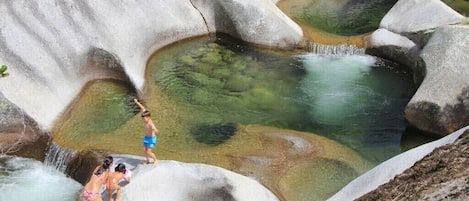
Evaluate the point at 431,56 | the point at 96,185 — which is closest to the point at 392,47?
the point at 431,56

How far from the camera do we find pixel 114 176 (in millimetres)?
11742

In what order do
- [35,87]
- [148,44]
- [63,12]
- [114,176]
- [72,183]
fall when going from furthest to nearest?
1. [148,44]
2. [63,12]
3. [35,87]
4. [72,183]
5. [114,176]

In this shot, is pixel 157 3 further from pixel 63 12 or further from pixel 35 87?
pixel 35 87

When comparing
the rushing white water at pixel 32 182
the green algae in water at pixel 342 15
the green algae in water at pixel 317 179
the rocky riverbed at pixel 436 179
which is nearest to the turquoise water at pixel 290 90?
the green algae in water at pixel 317 179

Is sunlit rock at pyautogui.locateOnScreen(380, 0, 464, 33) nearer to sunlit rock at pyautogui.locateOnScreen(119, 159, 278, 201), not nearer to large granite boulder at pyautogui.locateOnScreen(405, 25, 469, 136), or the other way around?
large granite boulder at pyautogui.locateOnScreen(405, 25, 469, 136)

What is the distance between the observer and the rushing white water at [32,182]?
14086 mm

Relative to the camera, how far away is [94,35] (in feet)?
61.8

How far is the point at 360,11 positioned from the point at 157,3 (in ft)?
29.5

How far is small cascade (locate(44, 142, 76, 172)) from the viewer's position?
49.6 ft

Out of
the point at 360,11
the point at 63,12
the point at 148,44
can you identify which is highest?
the point at 63,12

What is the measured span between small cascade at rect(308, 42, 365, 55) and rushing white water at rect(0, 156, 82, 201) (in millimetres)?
10367

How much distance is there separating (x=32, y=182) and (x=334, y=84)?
384 inches

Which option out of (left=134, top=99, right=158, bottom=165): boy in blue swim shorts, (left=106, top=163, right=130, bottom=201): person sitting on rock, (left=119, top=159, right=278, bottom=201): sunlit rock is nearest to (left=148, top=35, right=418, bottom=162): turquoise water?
(left=134, top=99, right=158, bottom=165): boy in blue swim shorts

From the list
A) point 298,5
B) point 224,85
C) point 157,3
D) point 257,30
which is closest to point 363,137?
point 224,85
